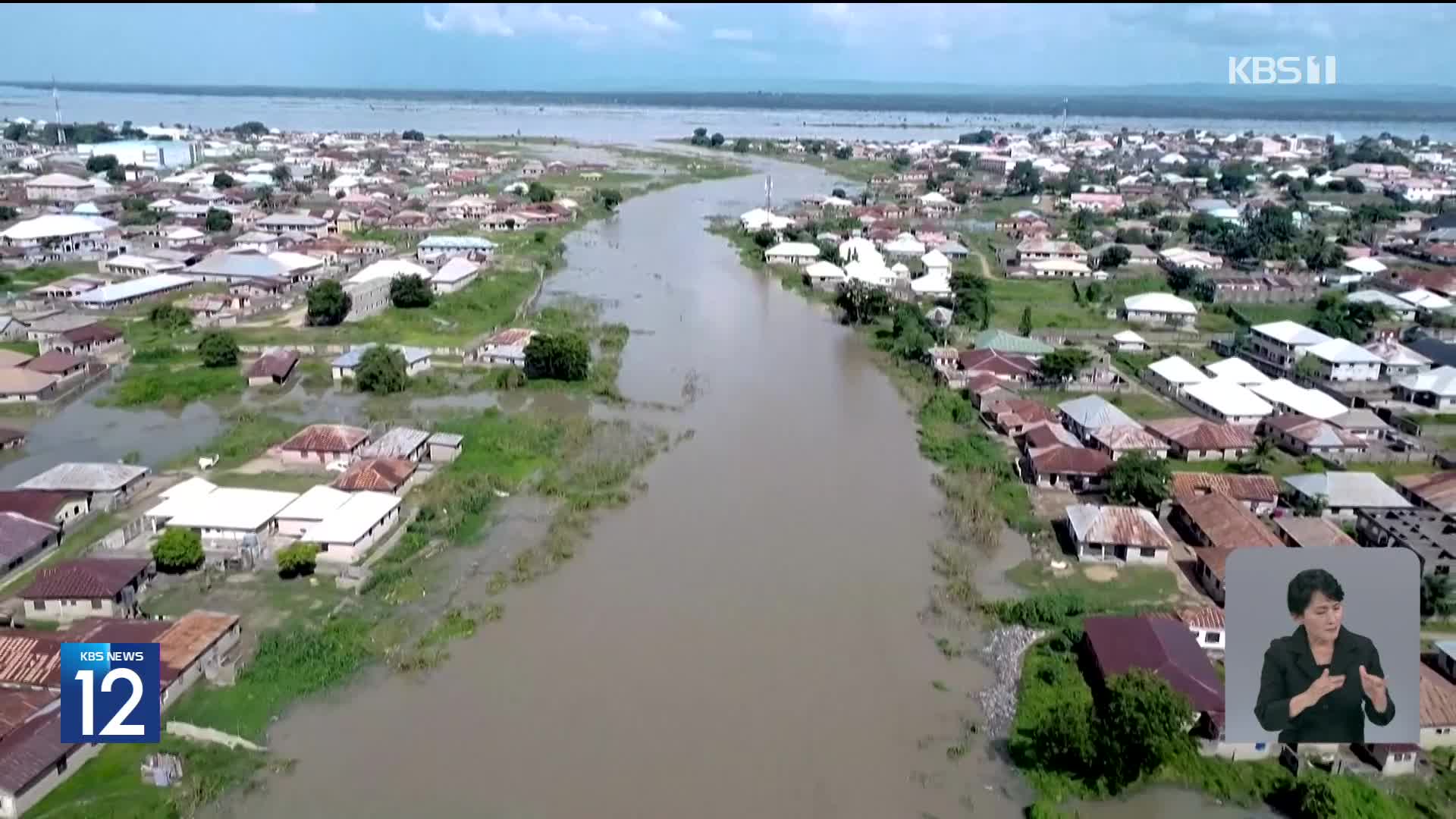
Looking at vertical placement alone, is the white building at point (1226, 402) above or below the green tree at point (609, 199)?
below

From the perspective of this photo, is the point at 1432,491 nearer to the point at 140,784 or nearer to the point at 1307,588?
the point at 1307,588

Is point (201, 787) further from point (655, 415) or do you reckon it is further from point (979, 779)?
point (655, 415)

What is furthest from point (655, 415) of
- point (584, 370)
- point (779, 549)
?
point (779, 549)

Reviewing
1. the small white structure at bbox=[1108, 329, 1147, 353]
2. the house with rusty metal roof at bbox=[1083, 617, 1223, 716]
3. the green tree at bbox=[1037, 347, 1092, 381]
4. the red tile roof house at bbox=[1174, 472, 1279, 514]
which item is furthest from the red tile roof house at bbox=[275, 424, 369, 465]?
the small white structure at bbox=[1108, 329, 1147, 353]

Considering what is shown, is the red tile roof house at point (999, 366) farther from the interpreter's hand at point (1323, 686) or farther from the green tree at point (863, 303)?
the interpreter's hand at point (1323, 686)

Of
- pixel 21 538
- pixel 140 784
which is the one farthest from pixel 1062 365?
pixel 21 538

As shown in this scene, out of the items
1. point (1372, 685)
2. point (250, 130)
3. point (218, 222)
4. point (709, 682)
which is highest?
point (250, 130)

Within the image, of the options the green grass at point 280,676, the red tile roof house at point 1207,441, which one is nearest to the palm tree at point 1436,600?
the red tile roof house at point 1207,441
